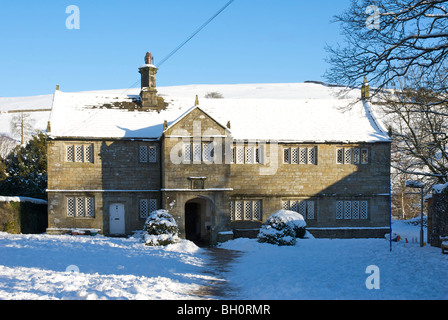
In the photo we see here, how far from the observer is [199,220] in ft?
103

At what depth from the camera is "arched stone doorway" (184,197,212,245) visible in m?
29.8

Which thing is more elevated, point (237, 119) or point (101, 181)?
point (237, 119)

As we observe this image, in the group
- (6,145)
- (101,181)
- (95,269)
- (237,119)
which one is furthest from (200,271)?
(6,145)

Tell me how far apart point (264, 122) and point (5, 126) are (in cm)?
7878

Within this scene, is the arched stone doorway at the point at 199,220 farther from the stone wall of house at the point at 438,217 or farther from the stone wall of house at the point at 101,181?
the stone wall of house at the point at 438,217

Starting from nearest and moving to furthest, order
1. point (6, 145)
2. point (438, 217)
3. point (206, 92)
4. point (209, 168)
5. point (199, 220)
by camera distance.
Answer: point (438, 217)
point (209, 168)
point (199, 220)
point (6, 145)
point (206, 92)

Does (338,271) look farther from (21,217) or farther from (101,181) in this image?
(21,217)

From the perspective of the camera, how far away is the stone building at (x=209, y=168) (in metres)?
28.2

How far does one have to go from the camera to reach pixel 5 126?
93375mm

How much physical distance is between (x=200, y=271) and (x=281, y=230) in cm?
814

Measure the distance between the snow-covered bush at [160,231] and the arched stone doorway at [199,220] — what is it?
4962 mm

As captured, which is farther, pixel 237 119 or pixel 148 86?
pixel 148 86
